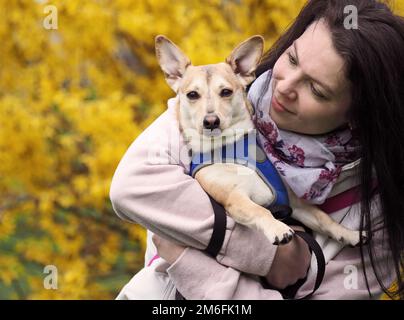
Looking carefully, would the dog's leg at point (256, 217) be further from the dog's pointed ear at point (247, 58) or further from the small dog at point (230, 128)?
the dog's pointed ear at point (247, 58)

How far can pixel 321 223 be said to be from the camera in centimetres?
209

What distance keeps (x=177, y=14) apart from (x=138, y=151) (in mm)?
1392

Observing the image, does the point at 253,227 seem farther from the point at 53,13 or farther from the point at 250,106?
the point at 53,13

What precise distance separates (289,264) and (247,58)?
0.68 m

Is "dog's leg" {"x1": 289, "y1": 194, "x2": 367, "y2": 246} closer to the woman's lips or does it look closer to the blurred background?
the woman's lips

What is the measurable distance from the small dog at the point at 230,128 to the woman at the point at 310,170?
47 mm

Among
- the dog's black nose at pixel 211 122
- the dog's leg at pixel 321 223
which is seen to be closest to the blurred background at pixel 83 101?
the dog's black nose at pixel 211 122

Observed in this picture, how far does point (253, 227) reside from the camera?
76.4 inches

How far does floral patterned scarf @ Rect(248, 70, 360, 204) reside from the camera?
80.0 inches

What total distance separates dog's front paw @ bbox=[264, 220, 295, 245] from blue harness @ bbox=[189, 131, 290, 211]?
16 centimetres
